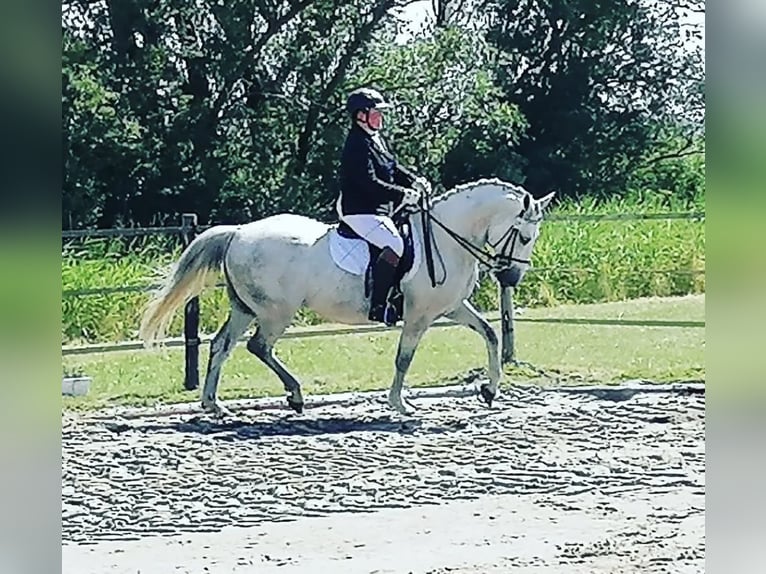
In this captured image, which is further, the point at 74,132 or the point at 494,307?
the point at 494,307

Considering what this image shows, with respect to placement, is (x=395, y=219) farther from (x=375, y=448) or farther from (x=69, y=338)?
(x=69, y=338)

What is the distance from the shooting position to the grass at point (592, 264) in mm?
4816

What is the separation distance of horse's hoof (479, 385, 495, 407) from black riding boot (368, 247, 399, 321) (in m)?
0.47

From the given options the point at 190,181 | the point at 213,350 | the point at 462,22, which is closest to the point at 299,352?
the point at 213,350

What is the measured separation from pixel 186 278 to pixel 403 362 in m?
0.85

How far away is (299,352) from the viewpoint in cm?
491

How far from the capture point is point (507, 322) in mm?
5004

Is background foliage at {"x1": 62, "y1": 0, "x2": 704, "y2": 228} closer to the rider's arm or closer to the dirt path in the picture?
the rider's arm

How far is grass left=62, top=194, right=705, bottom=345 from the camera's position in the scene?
190 inches

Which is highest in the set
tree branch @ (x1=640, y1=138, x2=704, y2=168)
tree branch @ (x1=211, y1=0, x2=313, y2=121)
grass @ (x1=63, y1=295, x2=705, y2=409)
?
tree branch @ (x1=211, y1=0, x2=313, y2=121)

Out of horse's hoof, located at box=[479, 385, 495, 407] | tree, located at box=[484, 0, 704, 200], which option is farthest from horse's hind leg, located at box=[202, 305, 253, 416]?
tree, located at box=[484, 0, 704, 200]

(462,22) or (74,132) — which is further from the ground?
(462,22)

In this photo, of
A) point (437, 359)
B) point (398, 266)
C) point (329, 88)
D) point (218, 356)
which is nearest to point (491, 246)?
point (398, 266)
